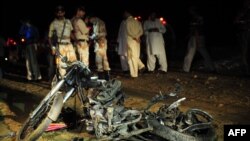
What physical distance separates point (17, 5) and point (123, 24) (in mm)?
31686

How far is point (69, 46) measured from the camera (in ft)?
35.1

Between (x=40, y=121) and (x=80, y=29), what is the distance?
5.37 metres

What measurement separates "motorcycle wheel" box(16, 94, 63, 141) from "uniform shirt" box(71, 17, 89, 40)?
5361 millimetres

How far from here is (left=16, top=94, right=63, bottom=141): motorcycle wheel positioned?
579 centimetres

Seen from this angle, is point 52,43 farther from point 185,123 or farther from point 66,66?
point 185,123

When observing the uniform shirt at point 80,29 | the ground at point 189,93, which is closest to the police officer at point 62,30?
the uniform shirt at point 80,29

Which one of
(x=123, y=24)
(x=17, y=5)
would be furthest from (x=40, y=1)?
(x=123, y=24)

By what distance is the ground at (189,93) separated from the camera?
7539mm

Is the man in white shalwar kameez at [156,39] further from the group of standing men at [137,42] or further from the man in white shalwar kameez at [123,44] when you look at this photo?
the man in white shalwar kameez at [123,44]

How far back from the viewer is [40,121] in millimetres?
6336

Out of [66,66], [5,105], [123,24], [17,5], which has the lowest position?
[5,105]

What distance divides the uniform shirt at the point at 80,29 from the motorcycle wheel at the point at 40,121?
5361 millimetres

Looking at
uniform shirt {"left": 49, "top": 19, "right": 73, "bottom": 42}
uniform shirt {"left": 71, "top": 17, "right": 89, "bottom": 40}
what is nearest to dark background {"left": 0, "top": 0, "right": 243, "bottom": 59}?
uniform shirt {"left": 71, "top": 17, "right": 89, "bottom": 40}

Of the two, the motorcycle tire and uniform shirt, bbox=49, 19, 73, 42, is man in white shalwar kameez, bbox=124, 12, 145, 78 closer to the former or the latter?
uniform shirt, bbox=49, 19, 73, 42
